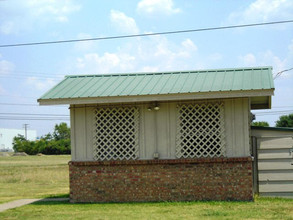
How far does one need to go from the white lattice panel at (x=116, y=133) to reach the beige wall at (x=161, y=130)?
0.16 metres

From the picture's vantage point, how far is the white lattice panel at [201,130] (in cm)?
1308

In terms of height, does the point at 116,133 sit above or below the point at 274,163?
above

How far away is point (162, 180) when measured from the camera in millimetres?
13234

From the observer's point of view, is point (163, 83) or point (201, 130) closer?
point (201, 130)

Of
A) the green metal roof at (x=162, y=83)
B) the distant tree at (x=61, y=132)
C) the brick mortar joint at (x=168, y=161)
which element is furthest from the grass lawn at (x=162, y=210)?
the distant tree at (x=61, y=132)

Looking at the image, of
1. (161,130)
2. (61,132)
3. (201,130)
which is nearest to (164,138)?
(161,130)

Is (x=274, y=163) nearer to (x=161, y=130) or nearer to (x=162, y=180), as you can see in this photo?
(x=162, y=180)

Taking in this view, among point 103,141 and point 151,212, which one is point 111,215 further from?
point 103,141

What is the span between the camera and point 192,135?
521 inches

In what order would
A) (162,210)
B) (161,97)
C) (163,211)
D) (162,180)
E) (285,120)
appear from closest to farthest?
(163,211)
(162,210)
(161,97)
(162,180)
(285,120)

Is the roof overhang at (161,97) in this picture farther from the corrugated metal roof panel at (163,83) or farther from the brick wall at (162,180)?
the brick wall at (162,180)

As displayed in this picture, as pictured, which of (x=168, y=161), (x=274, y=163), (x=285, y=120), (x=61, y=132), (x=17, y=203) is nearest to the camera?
(x=168, y=161)

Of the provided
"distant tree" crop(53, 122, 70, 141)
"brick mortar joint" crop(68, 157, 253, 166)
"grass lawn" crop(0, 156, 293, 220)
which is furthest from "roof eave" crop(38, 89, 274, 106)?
"distant tree" crop(53, 122, 70, 141)

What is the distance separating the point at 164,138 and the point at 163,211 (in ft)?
7.68
